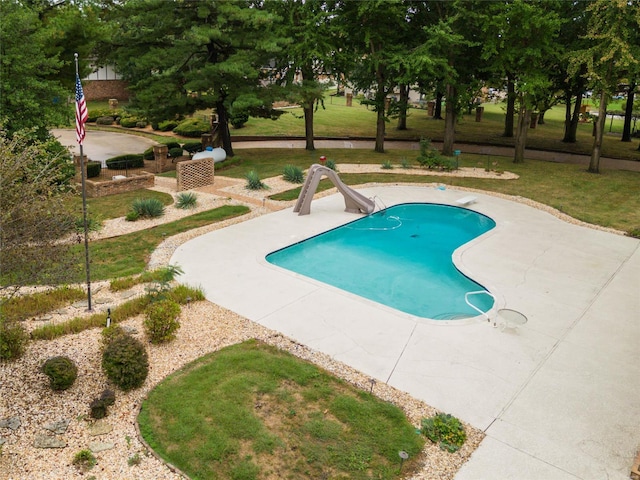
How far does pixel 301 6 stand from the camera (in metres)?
25.8

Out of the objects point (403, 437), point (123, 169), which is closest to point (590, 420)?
point (403, 437)

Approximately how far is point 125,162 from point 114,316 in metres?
15.5

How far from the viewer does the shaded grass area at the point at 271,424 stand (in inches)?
251

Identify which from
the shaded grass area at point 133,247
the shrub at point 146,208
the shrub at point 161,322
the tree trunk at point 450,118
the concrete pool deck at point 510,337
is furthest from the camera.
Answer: the tree trunk at point 450,118

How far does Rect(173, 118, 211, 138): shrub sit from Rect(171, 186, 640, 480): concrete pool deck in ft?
65.0

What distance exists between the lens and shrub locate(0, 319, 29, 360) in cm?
791

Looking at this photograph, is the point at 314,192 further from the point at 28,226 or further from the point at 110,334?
the point at 28,226

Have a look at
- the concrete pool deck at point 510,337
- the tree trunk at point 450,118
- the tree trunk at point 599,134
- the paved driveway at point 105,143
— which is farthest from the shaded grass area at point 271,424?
the tree trunk at point 450,118

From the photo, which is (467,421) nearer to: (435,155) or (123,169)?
(435,155)

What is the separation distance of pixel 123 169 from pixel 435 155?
15.6 m

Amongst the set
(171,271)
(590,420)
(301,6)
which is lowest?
(590,420)

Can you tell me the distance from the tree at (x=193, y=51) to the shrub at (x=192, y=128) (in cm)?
834

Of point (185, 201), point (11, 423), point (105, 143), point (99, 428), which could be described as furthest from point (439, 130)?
point (11, 423)

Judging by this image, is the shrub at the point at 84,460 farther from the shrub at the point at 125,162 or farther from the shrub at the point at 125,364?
the shrub at the point at 125,162
